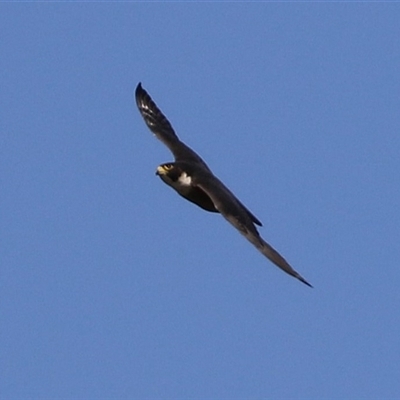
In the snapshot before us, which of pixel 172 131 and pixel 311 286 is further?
pixel 172 131

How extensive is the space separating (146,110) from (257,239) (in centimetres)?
606

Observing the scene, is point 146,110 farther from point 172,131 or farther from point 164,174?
point 164,174

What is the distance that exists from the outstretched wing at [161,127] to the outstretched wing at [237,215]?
1317 millimetres

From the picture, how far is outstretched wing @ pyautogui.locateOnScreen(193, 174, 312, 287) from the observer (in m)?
16.1

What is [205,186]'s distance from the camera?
18469 millimetres

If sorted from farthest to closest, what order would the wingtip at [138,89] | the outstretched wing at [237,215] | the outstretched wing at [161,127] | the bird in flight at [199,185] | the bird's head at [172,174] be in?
the wingtip at [138,89] → the outstretched wing at [161,127] → the bird's head at [172,174] → the bird in flight at [199,185] → the outstretched wing at [237,215]

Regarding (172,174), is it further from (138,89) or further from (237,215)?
(138,89)

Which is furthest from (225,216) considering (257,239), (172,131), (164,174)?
(172,131)

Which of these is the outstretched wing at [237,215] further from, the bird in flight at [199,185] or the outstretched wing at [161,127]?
the outstretched wing at [161,127]

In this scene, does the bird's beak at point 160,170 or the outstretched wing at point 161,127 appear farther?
the outstretched wing at point 161,127

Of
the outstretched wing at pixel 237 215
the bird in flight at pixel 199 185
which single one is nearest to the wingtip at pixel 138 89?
→ the bird in flight at pixel 199 185

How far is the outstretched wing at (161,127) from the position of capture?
20453 millimetres

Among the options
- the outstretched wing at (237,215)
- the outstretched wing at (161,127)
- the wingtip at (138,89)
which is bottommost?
the outstretched wing at (237,215)

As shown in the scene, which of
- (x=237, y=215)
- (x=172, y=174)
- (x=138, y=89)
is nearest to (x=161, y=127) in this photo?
(x=138, y=89)
